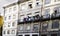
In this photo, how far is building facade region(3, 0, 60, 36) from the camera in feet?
22.6

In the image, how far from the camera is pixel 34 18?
786cm

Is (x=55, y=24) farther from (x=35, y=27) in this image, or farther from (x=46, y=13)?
(x=35, y=27)

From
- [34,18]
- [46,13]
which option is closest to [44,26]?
[46,13]

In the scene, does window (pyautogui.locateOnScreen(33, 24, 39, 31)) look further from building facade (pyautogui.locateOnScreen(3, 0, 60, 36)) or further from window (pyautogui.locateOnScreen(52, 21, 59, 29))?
window (pyautogui.locateOnScreen(52, 21, 59, 29))

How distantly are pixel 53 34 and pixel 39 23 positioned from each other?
40.2 inches

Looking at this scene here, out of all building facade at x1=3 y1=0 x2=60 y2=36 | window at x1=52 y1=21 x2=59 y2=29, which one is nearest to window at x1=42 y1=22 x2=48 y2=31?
building facade at x1=3 y1=0 x2=60 y2=36

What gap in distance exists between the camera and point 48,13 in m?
7.29

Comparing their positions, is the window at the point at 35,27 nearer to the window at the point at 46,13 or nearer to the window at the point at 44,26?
the window at the point at 44,26

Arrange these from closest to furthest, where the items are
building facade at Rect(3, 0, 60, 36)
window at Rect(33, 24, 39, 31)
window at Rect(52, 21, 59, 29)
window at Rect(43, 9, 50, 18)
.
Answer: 1. window at Rect(52, 21, 59, 29)
2. building facade at Rect(3, 0, 60, 36)
3. window at Rect(43, 9, 50, 18)
4. window at Rect(33, 24, 39, 31)

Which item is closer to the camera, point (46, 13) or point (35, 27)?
point (46, 13)

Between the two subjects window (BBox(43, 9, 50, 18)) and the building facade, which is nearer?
the building facade

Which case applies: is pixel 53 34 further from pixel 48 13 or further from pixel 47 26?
pixel 48 13

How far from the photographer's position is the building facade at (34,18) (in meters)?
6.89

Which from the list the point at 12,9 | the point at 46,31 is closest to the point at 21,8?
the point at 12,9
